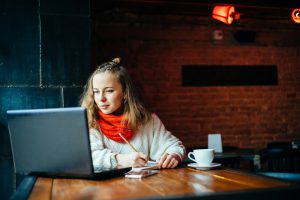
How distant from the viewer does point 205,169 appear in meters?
1.57

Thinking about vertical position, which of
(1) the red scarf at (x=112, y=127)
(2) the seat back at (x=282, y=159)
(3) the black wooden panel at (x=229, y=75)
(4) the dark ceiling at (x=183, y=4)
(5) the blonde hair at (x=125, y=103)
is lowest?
(2) the seat back at (x=282, y=159)

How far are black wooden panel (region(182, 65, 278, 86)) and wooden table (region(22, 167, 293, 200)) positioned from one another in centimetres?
387

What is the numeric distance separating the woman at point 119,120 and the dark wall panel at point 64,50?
0.26 meters

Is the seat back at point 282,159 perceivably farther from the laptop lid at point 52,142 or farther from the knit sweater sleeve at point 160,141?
the laptop lid at point 52,142

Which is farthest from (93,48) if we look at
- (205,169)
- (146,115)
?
(205,169)

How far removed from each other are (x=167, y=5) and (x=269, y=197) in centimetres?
370

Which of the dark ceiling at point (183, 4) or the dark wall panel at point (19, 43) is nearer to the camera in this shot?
the dark wall panel at point (19, 43)

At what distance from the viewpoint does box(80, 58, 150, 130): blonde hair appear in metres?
2.05

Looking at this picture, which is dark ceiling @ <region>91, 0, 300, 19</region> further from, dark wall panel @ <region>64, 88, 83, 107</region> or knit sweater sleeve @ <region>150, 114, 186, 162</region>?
knit sweater sleeve @ <region>150, 114, 186, 162</region>

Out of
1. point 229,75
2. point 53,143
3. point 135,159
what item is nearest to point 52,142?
point 53,143

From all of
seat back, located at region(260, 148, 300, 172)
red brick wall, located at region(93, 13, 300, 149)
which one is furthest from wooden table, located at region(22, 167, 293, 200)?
red brick wall, located at region(93, 13, 300, 149)

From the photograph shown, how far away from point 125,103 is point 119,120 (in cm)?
23

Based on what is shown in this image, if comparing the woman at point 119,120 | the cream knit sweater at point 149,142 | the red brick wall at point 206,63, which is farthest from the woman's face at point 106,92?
the red brick wall at point 206,63

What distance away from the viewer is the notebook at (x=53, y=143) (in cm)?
127
